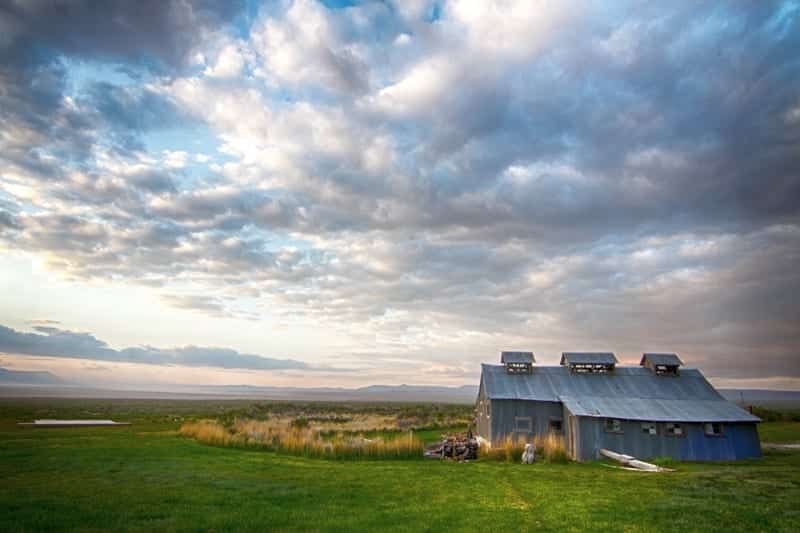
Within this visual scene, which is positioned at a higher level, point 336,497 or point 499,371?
point 499,371

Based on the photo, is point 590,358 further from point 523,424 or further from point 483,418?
point 483,418

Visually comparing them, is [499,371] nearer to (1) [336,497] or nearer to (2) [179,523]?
(1) [336,497]

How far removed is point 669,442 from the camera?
27797 millimetres

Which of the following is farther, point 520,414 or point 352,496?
point 520,414

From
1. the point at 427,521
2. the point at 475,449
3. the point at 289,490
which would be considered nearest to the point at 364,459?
the point at 475,449

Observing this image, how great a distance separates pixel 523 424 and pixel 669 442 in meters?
8.57

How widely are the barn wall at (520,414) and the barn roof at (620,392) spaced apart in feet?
1.50

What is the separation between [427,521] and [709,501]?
7956mm

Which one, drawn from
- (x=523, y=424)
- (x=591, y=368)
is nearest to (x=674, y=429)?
(x=591, y=368)

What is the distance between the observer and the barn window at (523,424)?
1268 inches

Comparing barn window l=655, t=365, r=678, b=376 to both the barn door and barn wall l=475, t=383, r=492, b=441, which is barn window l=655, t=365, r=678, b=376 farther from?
barn wall l=475, t=383, r=492, b=441

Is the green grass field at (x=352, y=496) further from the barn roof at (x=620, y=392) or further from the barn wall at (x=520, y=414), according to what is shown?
the barn wall at (x=520, y=414)

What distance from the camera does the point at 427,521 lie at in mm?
10344

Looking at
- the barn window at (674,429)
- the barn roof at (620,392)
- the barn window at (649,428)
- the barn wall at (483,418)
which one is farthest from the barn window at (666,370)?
the barn wall at (483,418)
